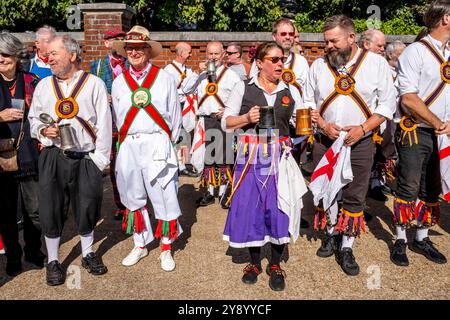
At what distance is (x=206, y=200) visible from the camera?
5.92m

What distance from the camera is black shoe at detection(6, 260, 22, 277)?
3844 millimetres

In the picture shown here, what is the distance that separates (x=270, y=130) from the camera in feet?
11.5

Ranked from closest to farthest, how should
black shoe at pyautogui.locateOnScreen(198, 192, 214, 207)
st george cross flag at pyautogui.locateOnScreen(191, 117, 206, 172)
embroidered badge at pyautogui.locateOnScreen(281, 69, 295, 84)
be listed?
embroidered badge at pyautogui.locateOnScreen(281, 69, 295, 84)
black shoe at pyautogui.locateOnScreen(198, 192, 214, 207)
st george cross flag at pyautogui.locateOnScreen(191, 117, 206, 172)

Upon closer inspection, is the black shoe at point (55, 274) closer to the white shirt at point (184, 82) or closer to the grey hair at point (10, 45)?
the grey hair at point (10, 45)

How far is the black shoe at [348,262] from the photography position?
150 inches

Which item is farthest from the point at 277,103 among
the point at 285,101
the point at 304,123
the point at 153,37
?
the point at 153,37

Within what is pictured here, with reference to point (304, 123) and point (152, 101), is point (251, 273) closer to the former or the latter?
point (304, 123)

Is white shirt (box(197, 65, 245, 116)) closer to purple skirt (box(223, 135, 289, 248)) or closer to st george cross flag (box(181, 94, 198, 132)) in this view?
st george cross flag (box(181, 94, 198, 132))

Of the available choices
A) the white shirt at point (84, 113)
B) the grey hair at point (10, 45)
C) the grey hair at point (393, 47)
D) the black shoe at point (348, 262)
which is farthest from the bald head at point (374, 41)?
the grey hair at point (10, 45)

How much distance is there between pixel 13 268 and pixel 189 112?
390 centimetres

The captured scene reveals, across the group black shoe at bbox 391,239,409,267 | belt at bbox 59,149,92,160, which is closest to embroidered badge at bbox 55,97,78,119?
belt at bbox 59,149,92,160

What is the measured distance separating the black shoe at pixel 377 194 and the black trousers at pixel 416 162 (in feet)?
6.38

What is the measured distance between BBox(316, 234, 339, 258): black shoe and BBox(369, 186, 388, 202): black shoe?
2.11m

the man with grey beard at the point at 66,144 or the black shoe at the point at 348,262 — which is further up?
the man with grey beard at the point at 66,144
